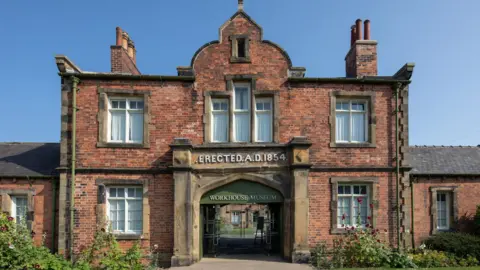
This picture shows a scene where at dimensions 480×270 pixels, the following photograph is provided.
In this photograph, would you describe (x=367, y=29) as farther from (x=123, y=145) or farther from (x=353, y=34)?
(x=123, y=145)

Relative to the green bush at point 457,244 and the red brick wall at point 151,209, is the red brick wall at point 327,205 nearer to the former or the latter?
the green bush at point 457,244

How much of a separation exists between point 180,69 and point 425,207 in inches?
436

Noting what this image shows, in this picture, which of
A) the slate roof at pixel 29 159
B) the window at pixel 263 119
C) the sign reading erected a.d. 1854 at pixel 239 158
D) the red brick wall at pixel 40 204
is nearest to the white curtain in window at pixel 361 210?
the sign reading erected a.d. 1854 at pixel 239 158

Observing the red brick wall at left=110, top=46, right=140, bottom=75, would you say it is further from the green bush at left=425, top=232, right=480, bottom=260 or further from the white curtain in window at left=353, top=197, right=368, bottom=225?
the green bush at left=425, top=232, right=480, bottom=260

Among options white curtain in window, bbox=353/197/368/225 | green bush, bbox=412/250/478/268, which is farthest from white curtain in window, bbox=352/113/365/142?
green bush, bbox=412/250/478/268

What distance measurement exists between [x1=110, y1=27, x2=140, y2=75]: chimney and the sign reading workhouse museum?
6.89 metres

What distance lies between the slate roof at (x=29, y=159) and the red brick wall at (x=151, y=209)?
153 cm

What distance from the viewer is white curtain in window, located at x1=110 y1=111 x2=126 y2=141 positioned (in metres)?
14.3

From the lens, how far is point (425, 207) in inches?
615

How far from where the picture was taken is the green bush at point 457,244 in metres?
14.0

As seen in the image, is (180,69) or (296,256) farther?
(180,69)

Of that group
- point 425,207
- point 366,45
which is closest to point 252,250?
point 425,207

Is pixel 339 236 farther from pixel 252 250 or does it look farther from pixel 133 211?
pixel 133 211

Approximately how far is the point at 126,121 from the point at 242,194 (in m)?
5.01
